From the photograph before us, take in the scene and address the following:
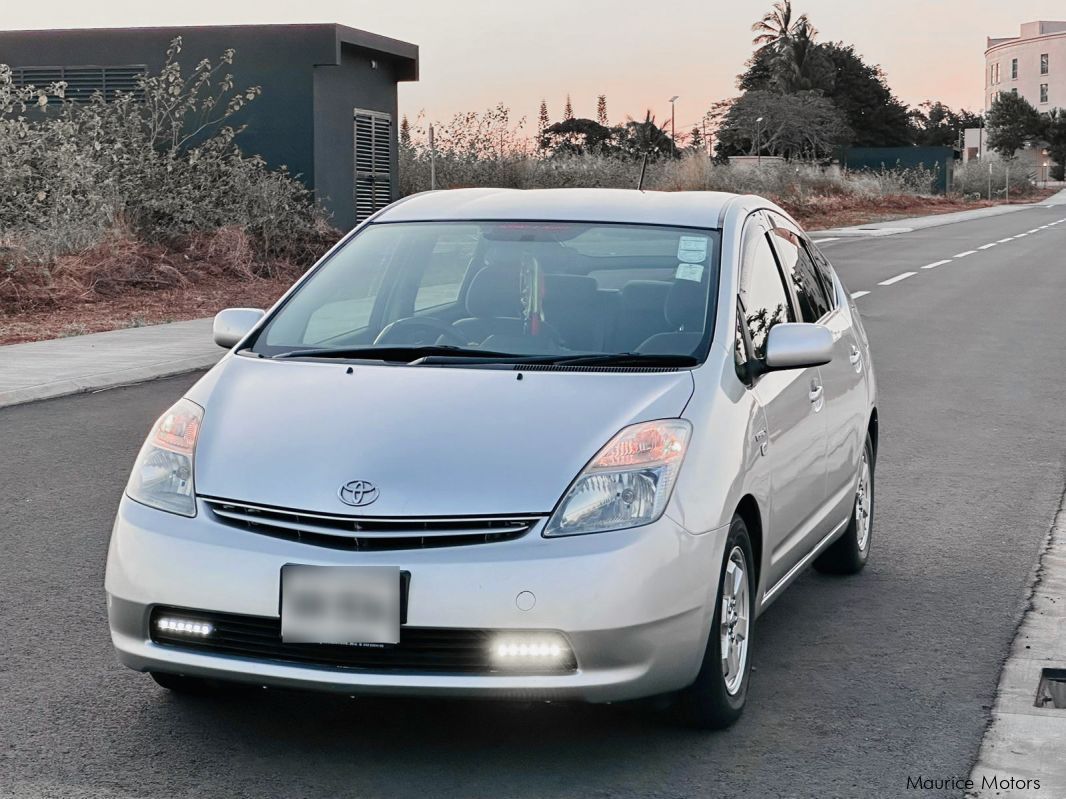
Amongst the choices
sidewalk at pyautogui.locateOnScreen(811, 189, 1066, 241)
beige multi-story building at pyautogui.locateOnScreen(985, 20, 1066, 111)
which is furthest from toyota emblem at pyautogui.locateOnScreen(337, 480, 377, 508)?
beige multi-story building at pyautogui.locateOnScreen(985, 20, 1066, 111)

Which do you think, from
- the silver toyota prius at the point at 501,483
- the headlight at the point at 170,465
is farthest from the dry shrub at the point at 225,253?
the headlight at the point at 170,465

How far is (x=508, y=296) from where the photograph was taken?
17.1ft

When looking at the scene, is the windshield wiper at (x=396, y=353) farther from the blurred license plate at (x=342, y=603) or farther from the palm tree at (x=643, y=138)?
the palm tree at (x=643, y=138)

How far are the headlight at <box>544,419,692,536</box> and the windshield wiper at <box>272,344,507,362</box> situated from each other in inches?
30.0

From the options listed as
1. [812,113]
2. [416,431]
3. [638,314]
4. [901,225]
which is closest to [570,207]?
[638,314]

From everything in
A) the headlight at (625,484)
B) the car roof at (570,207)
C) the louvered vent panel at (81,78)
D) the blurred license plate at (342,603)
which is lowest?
the blurred license plate at (342,603)

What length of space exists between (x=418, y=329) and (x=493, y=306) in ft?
0.84

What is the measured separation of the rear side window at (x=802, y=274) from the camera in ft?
→ 19.2

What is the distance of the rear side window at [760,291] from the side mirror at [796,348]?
116mm

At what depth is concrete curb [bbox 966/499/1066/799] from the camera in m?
4.05

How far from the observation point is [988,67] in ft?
508

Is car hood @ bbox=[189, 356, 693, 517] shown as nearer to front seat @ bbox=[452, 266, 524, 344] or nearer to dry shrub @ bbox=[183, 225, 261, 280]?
front seat @ bbox=[452, 266, 524, 344]

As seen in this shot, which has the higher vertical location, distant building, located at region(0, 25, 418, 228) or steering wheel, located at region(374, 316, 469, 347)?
distant building, located at region(0, 25, 418, 228)

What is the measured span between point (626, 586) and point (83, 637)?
2.35 metres
